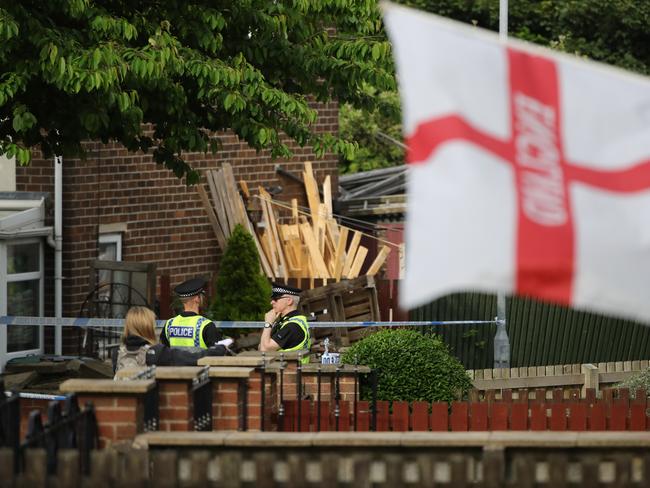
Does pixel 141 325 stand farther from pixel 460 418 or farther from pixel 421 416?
pixel 460 418

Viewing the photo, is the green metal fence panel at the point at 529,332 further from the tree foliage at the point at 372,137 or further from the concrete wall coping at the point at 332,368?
the tree foliage at the point at 372,137

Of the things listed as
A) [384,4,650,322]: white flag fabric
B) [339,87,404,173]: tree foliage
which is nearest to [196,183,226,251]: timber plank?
[339,87,404,173]: tree foliage

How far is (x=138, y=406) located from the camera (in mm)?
9031

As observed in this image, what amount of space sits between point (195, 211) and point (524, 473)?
16.5m

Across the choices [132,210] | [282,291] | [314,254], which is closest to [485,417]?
[282,291]

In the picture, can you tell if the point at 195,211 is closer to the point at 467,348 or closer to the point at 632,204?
the point at 467,348

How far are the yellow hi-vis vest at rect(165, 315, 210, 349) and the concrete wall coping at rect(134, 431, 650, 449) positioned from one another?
405 centimetres

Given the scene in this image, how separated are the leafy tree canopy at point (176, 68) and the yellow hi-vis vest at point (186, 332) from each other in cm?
189

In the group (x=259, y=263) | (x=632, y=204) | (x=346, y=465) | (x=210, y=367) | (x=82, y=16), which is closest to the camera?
(x=632, y=204)

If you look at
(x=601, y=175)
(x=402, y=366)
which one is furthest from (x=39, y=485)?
(x=402, y=366)

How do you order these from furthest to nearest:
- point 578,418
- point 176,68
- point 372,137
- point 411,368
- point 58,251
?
point 372,137
point 58,251
point 411,368
point 176,68
point 578,418

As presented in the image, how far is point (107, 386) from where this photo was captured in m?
8.95

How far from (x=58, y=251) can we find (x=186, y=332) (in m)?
7.42

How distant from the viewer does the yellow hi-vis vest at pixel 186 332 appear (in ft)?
42.6
